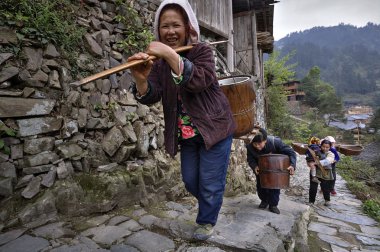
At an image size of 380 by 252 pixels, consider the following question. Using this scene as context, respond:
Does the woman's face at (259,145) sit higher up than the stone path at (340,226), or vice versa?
the woman's face at (259,145)

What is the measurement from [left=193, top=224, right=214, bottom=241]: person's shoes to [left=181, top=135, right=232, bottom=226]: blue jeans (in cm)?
5

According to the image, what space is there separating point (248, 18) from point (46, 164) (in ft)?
33.2

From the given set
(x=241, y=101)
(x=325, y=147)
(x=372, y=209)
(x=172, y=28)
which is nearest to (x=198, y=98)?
(x=172, y=28)

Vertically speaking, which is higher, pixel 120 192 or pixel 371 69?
pixel 371 69

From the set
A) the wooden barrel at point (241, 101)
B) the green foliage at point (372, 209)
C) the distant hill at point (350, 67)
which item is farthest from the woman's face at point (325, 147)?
the distant hill at point (350, 67)

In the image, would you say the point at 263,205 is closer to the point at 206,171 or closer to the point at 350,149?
the point at 206,171

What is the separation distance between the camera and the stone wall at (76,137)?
264 cm

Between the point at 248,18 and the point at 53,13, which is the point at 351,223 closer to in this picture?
the point at 53,13

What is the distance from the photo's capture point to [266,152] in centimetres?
425

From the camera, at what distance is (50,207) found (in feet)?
8.83

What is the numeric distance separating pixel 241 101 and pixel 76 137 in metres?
1.89

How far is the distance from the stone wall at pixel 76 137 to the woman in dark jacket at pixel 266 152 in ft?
3.79

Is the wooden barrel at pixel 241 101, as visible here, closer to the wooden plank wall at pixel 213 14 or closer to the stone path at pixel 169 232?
the stone path at pixel 169 232

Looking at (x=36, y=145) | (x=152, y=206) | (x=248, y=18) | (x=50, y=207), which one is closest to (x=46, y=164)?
(x=36, y=145)
